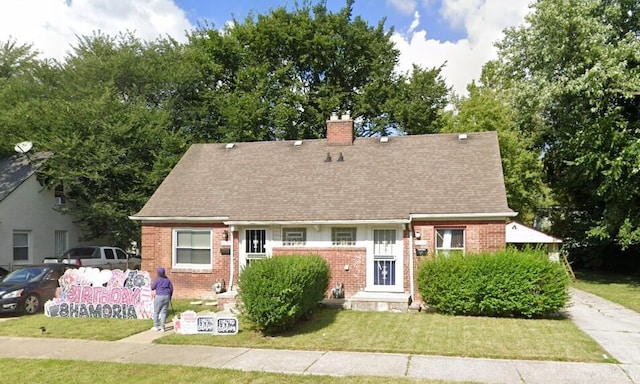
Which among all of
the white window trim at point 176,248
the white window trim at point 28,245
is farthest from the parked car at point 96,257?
the white window trim at point 176,248

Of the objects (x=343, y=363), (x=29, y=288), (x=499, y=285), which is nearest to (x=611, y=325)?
(x=499, y=285)

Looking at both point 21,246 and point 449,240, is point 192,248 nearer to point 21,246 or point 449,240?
point 449,240

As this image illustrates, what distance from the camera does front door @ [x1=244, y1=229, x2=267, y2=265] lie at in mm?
16797

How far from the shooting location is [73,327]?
492 inches

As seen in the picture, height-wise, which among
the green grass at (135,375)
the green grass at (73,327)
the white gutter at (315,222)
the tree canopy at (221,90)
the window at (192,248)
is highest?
the tree canopy at (221,90)

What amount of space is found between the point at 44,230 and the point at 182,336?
19408 mm

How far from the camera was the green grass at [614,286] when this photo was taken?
17422mm

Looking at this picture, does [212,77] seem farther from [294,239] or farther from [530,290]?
[530,290]

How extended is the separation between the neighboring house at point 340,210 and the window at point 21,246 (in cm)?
1127

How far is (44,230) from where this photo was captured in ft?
88.4

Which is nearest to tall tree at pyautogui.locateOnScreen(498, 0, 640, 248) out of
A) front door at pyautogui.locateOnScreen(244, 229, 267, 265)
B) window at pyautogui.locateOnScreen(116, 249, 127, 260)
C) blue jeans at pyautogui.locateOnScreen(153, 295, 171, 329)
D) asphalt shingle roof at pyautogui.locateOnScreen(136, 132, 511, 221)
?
asphalt shingle roof at pyautogui.locateOnScreen(136, 132, 511, 221)

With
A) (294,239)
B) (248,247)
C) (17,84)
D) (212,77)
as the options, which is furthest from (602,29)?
(17,84)

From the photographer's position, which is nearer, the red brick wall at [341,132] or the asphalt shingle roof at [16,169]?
the red brick wall at [341,132]

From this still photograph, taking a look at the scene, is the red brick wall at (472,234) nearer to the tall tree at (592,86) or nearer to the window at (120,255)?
the tall tree at (592,86)
